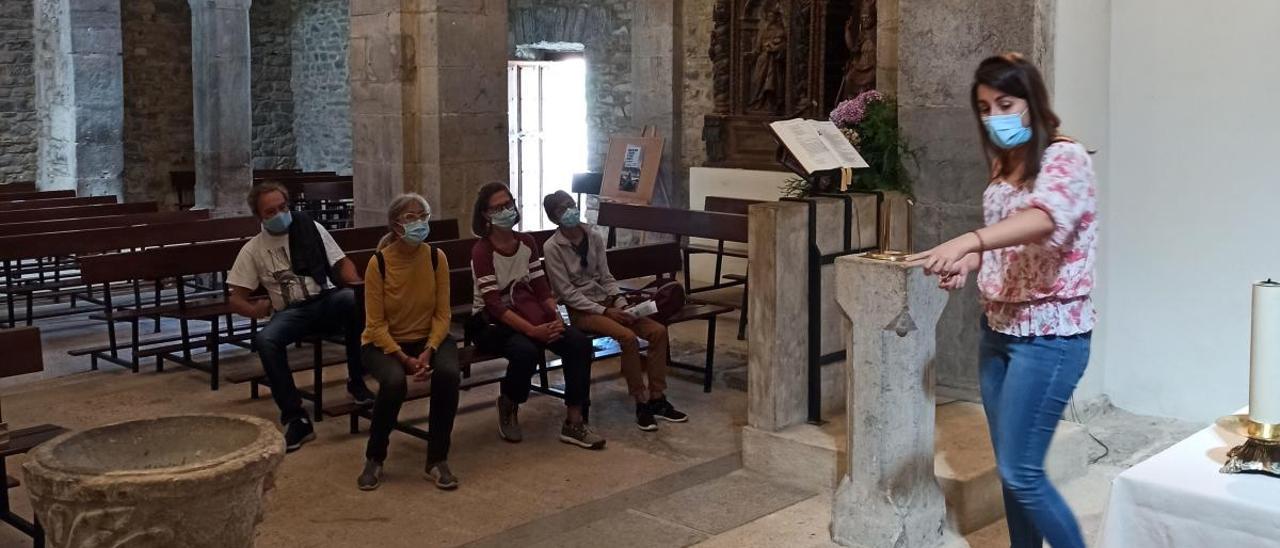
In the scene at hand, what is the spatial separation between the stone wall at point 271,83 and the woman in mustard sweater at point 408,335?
13.4 meters

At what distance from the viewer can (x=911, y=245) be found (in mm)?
5516

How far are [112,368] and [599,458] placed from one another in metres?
3.38

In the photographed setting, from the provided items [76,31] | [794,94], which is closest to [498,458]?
[794,94]

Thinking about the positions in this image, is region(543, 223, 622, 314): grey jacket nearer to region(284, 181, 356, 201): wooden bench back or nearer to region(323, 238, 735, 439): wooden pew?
region(323, 238, 735, 439): wooden pew

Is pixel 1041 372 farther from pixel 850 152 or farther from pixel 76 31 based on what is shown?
pixel 76 31

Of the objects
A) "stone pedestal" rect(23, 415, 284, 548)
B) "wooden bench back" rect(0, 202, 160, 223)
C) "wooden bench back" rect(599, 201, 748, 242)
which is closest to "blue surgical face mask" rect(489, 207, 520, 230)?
"stone pedestal" rect(23, 415, 284, 548)

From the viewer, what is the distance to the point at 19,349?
14.4 ft

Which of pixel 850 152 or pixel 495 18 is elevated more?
pixel 495 18

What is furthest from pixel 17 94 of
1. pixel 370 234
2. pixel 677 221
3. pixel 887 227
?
pixel 887 227

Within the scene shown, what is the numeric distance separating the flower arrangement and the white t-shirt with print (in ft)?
7.59

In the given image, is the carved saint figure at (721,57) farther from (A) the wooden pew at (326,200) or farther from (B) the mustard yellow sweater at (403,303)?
(B) the mustard yellow sweater at (403,303)

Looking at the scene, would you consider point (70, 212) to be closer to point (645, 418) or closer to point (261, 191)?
point (261, 191)

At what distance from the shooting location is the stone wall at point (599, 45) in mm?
13398

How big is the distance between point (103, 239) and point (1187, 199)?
6313 mm
